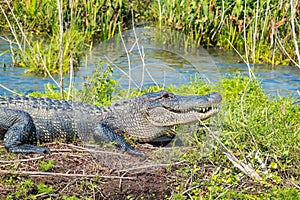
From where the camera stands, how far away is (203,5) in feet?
36.7

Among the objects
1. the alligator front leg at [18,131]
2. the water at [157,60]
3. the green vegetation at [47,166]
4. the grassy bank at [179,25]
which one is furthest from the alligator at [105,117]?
the grassy bank at [179,25]

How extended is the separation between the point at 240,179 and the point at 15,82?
5.91m

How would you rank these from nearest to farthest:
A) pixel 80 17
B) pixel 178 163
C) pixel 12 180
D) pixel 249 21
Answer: pixel 12 180, pixel 178 163, pixel 249 21, pixel 80 17

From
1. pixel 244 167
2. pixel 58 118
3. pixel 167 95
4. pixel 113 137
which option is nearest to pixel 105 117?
pixel 113 137

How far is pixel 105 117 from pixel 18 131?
78cm

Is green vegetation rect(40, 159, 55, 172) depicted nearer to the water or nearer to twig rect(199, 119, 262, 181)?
twig rect(199, 119, 262, 181)

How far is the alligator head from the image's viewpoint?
17.9 ft

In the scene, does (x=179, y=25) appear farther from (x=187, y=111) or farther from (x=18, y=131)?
(x=18, y=131)

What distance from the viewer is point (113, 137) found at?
5402 millimetres

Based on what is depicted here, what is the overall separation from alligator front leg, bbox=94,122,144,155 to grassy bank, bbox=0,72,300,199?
30 centimetres

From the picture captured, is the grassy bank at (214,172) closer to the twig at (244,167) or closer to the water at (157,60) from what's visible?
the twig at (244,167)

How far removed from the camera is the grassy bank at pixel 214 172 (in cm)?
456

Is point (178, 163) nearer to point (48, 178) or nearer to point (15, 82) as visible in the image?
point (48, 178)

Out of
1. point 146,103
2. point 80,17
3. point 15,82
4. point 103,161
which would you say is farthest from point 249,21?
point 103,161
